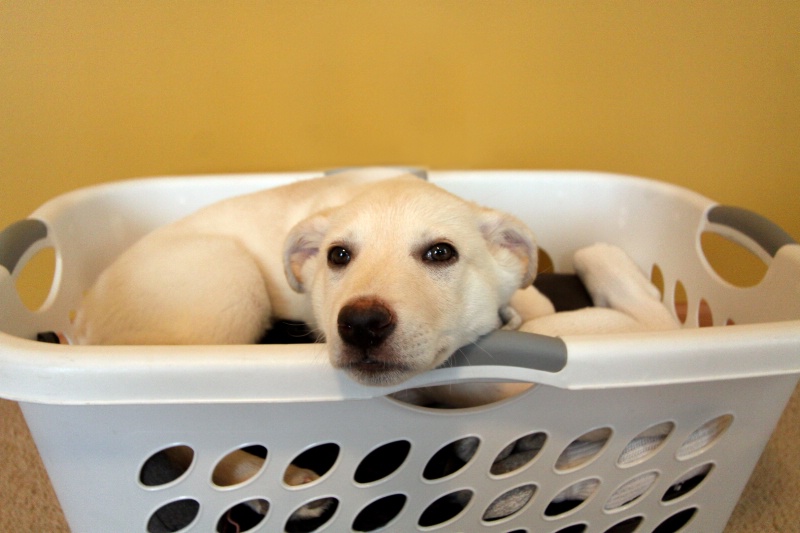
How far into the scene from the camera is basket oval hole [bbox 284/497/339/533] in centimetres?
80

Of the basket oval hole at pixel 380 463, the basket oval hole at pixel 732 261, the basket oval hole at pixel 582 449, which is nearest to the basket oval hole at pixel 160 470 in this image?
the basket oval hole at pixel 380 463

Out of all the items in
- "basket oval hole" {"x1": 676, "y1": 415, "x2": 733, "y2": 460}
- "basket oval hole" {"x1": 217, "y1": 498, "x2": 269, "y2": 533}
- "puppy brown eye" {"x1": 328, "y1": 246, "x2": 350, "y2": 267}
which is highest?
"puppy brown eye" {"x1": 328, "y1": 246, "x2": 350, "y2": 267}

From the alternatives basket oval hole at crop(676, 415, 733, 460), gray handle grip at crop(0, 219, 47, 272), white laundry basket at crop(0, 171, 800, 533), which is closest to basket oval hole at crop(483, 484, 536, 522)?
white laundry basket at crop(0, 171, 800, 533)

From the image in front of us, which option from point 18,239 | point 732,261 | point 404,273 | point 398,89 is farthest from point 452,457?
point 732,261

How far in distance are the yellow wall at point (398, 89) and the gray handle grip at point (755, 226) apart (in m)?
0.62

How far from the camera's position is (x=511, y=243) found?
999 mm

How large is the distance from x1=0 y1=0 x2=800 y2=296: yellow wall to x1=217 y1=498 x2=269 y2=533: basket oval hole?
112cm

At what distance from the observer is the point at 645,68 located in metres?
1.56

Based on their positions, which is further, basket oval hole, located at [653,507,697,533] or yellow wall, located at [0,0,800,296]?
yellow wall, located at [0,0,800,296]

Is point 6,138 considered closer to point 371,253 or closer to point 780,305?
point 371,253

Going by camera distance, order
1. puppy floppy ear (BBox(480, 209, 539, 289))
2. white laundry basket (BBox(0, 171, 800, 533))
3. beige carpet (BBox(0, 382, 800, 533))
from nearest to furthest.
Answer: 1. white laundry basket (BBox(0, 171, 800, 533))
2. puppy floppy ear (BBox(480, 209, 539, 289))
3. beige carpet (BBox(0, 382, 800, 533))

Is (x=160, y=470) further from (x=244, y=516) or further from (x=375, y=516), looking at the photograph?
(x=375, y=516)

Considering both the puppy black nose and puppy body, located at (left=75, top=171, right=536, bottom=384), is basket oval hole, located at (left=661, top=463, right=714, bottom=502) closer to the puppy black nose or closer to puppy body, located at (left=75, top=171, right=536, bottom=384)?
puppy body, located at (left=75, top=171, right=536, bottom=384)

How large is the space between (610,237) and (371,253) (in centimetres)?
96
